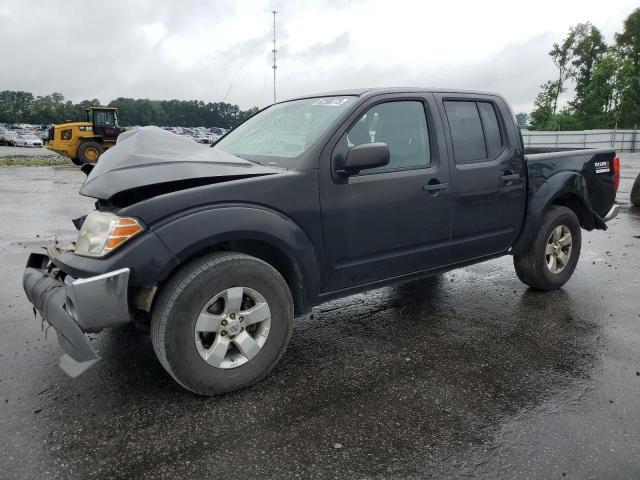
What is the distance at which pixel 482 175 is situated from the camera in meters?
4.10

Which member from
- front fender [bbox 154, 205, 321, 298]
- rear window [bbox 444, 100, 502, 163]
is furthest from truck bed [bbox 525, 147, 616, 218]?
front fender [bbox 154, 205, 321, 298]

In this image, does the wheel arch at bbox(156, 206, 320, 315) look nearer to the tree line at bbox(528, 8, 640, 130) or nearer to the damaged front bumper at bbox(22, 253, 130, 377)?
the damaged front bumper at bbox(22, 253, 130, 377)

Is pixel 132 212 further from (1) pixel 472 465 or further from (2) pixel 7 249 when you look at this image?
(2) pixel 7 249

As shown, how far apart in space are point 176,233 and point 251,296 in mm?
569

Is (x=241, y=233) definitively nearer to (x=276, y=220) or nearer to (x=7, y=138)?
(x=276, y=220)

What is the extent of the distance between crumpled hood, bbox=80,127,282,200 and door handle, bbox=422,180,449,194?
1151mm

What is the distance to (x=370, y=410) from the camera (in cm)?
284

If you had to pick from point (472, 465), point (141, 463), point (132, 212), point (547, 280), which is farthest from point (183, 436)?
point (547, 280)

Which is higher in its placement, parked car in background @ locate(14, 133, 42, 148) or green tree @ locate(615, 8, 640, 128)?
green tree @ locate(615, 8, 640, 128)

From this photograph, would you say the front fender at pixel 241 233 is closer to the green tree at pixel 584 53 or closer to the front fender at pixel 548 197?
the front fender at pixel 548 197

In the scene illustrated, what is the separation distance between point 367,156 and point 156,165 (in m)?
1.26

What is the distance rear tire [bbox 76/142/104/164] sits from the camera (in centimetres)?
2205

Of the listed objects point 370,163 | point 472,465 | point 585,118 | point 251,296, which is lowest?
point 472,465

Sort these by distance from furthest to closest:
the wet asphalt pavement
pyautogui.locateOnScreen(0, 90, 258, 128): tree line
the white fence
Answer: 1. pyautogui.locateOnScreen(0, 90, 258, 128): tree line
2. the white fence
3. the wet asphalt pavement
